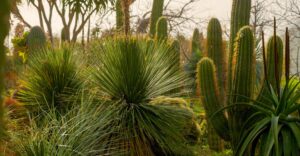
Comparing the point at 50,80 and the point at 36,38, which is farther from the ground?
the point at 36,38

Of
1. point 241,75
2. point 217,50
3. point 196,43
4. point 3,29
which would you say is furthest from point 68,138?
point 196,43

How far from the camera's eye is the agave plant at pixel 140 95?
483 centimetres

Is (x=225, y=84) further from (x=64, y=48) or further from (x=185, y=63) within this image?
(x=185, y=63)

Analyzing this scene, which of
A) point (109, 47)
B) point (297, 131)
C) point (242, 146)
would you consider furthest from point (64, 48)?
point (297, 131)

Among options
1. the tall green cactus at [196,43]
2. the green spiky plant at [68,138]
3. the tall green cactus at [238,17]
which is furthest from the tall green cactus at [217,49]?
the tall green cactus at [196,43]

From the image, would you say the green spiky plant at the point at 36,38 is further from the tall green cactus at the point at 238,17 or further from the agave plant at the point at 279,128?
the agave plant at the point at 279,128

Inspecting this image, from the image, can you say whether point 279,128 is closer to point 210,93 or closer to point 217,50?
point 210,93

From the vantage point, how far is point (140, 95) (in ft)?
17.0

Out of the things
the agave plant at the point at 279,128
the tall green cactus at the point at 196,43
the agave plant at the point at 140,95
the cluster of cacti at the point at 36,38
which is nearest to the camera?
the agave plant at the point at 279,128

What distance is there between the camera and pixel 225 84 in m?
6.24

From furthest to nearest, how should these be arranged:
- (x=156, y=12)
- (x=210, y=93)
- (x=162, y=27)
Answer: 1. (x=156, y=12)
2. (x=162, y=27)
3. (x=210, y=93)

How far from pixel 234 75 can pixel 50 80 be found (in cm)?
242

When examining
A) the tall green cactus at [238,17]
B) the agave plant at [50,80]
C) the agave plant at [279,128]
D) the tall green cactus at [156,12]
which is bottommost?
the agave plant at [279,128]

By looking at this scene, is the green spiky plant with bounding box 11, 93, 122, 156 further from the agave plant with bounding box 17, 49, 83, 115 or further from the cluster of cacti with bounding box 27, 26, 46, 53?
the cluster of cacti with bounding box 27, 26, 46, 53
